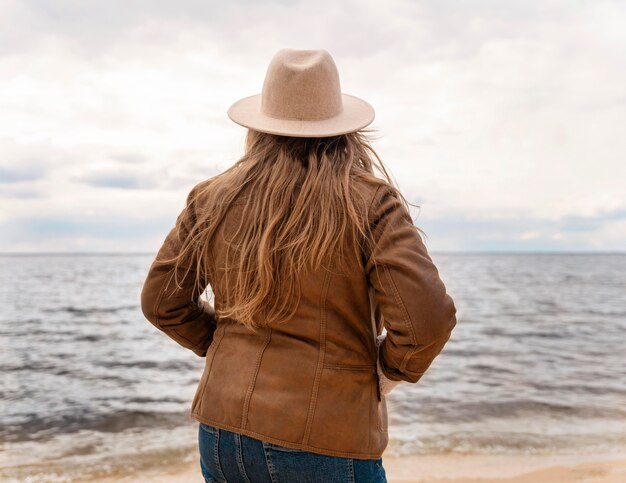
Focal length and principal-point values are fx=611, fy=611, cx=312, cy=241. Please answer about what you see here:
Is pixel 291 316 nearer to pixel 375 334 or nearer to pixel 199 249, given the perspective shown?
pixel 375 334

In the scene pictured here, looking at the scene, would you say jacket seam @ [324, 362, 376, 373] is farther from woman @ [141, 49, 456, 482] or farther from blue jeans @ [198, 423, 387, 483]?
blue jeans @ [198, 423, 387, 483]

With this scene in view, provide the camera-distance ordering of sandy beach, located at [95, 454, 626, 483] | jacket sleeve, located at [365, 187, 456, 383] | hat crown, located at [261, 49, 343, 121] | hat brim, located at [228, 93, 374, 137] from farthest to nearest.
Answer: sandy beach, located at [95, 454, 626, 483]
hat crown, located at [261, 49, 343, 121]
hat brim, located at [228, 93, 374, 137]
jacket sleeve, located at [365, 187, 456, 383]

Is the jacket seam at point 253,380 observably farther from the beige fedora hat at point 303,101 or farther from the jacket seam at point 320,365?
the beige fedora hat at point 303,101

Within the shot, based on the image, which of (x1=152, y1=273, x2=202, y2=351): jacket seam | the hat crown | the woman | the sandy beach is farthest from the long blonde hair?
the sandy beach

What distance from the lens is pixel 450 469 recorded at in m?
4.90

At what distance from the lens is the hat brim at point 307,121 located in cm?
174

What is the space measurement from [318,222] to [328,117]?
1.27ft

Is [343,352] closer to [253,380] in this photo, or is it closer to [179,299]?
[253,380]

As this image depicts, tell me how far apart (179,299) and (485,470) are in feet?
12.6

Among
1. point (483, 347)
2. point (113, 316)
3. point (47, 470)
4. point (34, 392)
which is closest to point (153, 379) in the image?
point (34, 392)

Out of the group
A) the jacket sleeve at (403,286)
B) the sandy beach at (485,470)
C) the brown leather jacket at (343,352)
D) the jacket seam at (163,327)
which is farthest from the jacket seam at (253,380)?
the sandy beach at (485,470)

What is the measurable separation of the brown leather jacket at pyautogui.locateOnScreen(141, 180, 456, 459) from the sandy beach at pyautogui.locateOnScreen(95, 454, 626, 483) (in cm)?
321

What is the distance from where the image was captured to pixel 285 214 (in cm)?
168

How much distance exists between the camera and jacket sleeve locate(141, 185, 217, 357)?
192 cm
